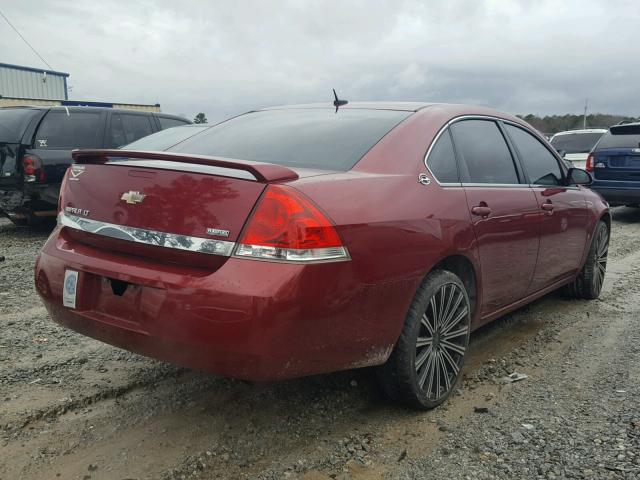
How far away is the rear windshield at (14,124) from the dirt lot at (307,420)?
13.8ft

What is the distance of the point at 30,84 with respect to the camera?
91.4ft

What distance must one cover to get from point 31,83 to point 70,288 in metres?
29.0

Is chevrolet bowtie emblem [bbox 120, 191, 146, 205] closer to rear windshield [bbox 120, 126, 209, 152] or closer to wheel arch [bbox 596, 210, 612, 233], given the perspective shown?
wheel arch [bbox 596, 210, 612, 233]

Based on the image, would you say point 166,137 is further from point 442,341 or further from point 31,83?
point 31,83

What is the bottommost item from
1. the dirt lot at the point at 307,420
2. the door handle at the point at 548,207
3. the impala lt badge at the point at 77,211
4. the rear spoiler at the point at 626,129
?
the dirt lot at the point at 307,420

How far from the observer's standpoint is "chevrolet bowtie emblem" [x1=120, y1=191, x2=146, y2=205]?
2.53 m

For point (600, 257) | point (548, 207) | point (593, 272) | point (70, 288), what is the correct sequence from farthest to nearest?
point (600, 257) → point (593, 272) → point (548, 207) → point (70, 288)

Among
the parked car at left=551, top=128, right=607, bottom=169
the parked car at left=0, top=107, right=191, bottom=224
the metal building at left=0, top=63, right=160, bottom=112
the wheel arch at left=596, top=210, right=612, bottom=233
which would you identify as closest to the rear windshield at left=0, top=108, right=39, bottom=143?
the parked car at left=0, top=107, right=191, bottom=224

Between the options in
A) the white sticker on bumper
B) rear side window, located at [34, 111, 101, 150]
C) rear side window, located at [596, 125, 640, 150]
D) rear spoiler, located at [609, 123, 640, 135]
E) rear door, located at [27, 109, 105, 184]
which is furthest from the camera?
rear spoiler, located at [609, 123, 640, 135]

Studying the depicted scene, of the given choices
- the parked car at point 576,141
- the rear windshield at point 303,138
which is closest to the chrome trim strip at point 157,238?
the rear windshield at point 303,138

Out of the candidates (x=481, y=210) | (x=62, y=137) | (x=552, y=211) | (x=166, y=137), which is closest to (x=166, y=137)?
(x=166, y=137)

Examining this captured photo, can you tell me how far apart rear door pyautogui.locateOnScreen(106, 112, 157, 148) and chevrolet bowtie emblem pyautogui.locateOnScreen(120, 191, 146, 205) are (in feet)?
21.5

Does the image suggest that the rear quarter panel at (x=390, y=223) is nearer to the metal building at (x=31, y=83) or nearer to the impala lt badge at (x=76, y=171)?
the impala lt badge at (x=76, y=171)

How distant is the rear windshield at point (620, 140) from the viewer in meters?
9.86
